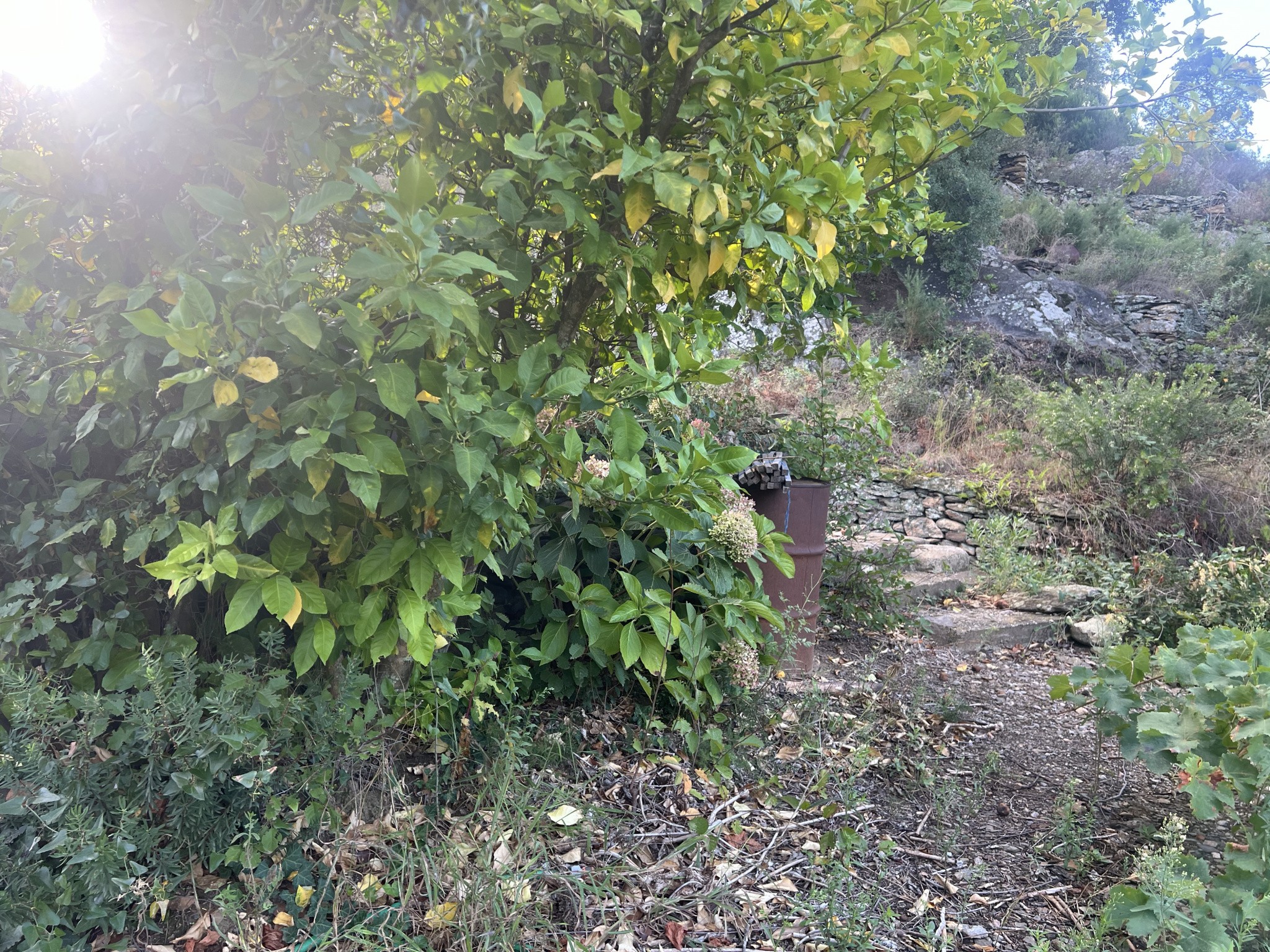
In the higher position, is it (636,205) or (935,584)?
(636,205)

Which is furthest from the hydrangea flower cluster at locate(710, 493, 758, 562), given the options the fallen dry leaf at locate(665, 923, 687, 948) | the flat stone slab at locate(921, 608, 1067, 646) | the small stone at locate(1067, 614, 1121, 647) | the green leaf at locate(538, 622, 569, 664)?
the small stone at locate(1067, 614, 1121, 647)

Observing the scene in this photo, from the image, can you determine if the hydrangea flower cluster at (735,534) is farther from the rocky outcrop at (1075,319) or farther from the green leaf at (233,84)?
the rocky outcrop at (1075,319)

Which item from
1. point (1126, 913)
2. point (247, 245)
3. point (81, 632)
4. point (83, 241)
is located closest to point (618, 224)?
point (247, 245)

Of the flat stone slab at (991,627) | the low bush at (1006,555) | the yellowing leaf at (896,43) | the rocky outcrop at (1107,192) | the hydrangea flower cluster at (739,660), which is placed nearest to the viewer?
the yellowing leaf at (896,43)

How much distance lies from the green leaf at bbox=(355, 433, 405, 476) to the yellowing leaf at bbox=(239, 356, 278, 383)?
0.19 m

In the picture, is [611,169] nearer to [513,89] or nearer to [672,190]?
[672,190]

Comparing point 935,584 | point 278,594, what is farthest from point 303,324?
point 935,584

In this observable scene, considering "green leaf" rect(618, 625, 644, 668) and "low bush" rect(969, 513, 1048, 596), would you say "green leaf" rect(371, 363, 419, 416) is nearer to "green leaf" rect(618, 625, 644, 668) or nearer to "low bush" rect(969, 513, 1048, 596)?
"green leaf" rect(618, 625, 644, 668)

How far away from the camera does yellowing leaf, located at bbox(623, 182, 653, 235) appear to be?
5.06ft

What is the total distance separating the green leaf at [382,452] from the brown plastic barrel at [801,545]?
7.25 ft

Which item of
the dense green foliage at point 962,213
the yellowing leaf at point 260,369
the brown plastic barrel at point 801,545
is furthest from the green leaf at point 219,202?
the dense green foliage at point 962,213

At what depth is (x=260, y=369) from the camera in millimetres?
1261

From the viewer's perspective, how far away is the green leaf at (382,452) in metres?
1.36

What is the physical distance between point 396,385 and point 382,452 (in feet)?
0.42
